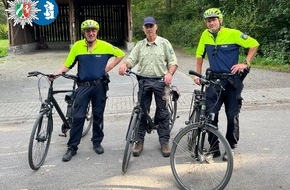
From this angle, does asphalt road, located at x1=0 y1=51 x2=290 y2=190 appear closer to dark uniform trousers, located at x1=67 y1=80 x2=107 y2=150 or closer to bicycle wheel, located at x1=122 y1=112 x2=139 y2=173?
bicycle wheel, located at x1=122 y1=112 x2=139 y2=173

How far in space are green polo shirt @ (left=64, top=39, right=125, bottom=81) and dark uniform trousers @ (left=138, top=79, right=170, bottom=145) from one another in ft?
2.19

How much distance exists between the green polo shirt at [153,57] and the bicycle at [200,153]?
673 millimetres

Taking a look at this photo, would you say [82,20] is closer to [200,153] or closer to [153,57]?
[153,57]

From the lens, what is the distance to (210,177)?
175 inches

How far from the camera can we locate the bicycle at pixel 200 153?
4137 millimetres

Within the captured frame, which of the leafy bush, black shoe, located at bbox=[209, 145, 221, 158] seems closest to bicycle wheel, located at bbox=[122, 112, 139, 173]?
black shoe, located at bbox=[209, 145, 221, 158]

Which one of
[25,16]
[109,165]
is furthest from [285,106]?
[25,16]

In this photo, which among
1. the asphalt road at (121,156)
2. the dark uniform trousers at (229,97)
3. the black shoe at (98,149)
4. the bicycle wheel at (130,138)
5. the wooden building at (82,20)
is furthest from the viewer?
the wooden building at (82,20)

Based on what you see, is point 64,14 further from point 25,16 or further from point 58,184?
point 58,184

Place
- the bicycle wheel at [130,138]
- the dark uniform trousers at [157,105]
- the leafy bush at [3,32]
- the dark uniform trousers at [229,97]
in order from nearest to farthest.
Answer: the bicycle wheel at [130,138], the dark uniform trousers at [229,97], the dark uniform trousers at [157,105], the leafy bush at [3,32]

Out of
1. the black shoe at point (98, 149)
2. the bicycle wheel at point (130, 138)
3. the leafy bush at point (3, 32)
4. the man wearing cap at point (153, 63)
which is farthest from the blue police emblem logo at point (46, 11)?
the leafy bush at point (3, 32)

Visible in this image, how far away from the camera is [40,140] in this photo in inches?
197

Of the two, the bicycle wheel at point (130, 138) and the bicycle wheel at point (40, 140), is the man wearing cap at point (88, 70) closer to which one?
the bicycle wheel at point (40, 140)

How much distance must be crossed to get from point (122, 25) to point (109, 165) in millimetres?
21977
